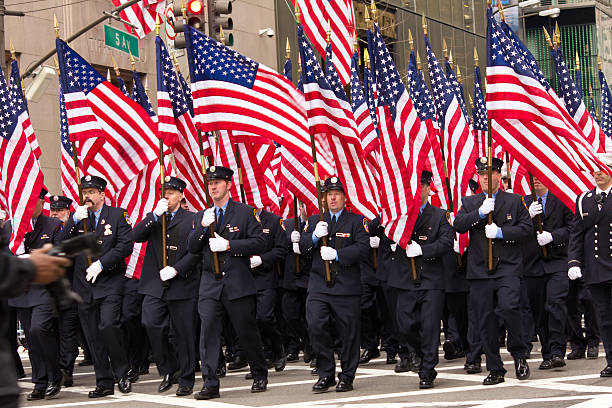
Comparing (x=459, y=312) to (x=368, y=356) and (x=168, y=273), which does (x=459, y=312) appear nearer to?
(x=368, y=356)

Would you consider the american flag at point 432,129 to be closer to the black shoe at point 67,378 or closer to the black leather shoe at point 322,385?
the black leather shoe at point 322,385

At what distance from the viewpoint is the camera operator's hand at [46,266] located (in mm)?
4801

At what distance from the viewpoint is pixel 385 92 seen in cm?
1258

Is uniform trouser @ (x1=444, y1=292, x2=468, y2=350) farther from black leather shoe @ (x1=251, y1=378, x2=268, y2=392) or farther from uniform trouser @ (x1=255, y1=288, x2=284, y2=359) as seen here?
black leather shoe @ (x1=251, y1=378, x2=268, y2=392)

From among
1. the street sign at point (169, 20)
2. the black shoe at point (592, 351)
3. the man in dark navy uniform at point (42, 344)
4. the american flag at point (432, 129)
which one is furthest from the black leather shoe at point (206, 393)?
the street sign at point (169, 20)

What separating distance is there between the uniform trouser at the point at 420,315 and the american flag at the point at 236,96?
1.93 metres

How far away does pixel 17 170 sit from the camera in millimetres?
13086

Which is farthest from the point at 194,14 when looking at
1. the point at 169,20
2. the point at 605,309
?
the point at 169,20

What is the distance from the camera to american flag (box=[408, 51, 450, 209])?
14.4 m

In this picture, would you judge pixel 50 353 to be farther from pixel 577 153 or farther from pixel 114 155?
pixel 577 153

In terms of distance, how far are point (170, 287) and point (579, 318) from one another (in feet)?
15.6

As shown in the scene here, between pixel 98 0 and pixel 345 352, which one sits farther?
pixel 98 0

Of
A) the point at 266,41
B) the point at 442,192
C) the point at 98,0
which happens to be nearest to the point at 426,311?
the point at 442,192

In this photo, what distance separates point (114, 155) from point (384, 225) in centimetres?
334
